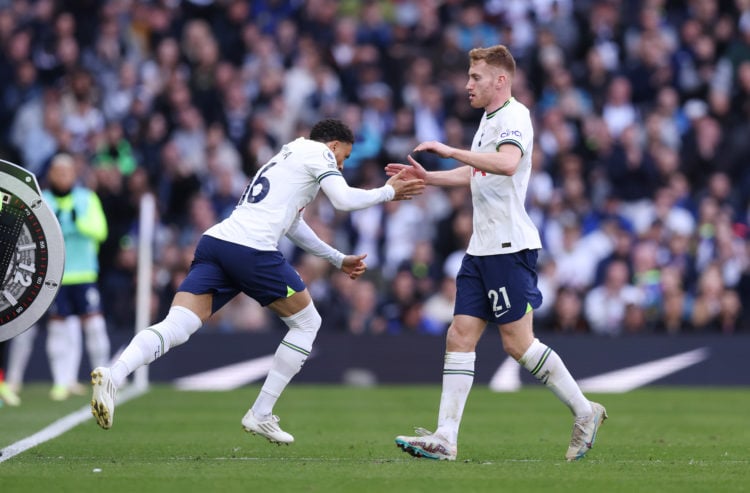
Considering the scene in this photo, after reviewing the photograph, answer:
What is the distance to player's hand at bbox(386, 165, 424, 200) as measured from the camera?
8.82 m

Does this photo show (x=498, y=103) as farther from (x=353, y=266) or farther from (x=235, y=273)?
(x=235, y=273)

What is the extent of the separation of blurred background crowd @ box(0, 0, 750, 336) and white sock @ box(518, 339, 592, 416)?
26.8 feet

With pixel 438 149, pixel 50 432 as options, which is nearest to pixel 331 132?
pixel 438 149

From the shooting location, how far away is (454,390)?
28.2ft

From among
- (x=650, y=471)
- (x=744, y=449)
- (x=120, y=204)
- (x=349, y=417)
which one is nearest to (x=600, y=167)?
(x=120, y=204)

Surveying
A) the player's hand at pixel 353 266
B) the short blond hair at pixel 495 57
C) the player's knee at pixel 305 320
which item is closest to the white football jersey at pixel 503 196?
the short blond hair at pixel 495 57

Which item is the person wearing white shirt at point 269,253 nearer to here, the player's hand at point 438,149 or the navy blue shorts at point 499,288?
the player's hand at point 438,149

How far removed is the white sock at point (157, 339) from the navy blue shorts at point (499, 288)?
5.81 ft

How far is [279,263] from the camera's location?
351 inches

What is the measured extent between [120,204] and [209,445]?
8497 mm

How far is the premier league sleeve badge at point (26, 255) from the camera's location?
314 inches

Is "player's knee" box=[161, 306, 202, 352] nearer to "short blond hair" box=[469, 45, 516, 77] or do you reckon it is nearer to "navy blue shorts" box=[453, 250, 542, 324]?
"navy blue shorts" box=[453, 250, 542, 324]

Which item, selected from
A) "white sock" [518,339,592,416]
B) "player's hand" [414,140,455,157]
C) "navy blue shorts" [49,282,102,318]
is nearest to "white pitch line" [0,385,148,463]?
"navy blue shorts" [49,282,102,318]

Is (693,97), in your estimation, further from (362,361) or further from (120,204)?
(120,204)
